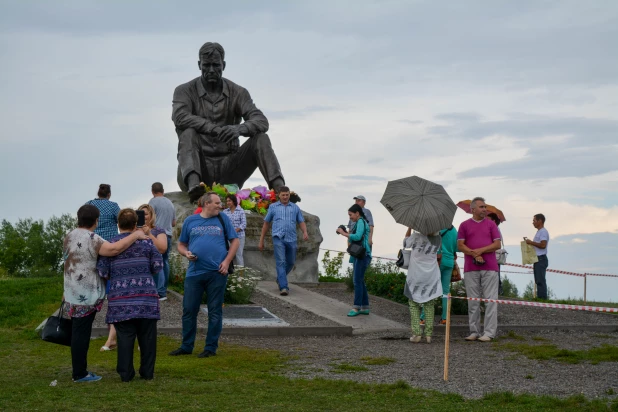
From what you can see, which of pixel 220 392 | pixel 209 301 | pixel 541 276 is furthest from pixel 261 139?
pixel 220 392

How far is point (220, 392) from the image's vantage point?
7.36 metres

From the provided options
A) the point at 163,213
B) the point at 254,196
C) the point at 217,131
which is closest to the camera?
the point at 163,213

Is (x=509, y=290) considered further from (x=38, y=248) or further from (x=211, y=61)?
(x=38, y=248)

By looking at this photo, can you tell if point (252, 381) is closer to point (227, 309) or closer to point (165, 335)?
point (165, 335)

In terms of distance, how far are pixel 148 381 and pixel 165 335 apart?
11.2 ft

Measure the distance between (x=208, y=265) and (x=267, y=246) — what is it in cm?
784

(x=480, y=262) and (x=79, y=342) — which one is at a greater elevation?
(x=480, y=262)

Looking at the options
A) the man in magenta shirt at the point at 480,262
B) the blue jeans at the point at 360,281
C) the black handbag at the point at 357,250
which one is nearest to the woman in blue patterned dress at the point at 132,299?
the man in magenta shirt at the point at 480,262

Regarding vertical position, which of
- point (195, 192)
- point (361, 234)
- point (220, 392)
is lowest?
point (220, 392)

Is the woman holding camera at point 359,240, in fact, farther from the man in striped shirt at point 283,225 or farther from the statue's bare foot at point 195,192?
the statue's bare foot at point 195,192

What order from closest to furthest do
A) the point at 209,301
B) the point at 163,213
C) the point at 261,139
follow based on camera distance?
the point at 209,301 < the point at 163,213 < the point at 261,139

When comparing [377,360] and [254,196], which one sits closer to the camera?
[377,360]

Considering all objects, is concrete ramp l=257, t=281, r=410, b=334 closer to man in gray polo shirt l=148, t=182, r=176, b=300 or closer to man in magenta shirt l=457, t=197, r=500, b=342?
man in magenta shirt l=457, t=197, r=500, b=342

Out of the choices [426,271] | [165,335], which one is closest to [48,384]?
[165,335]
